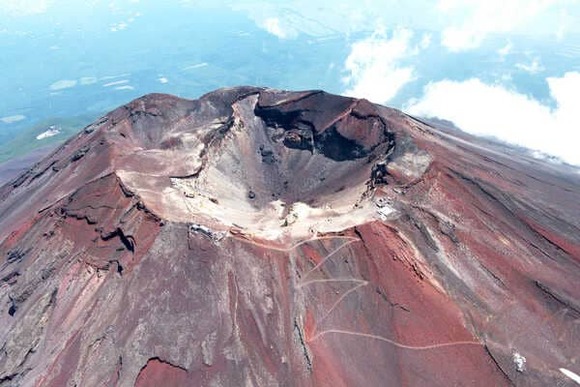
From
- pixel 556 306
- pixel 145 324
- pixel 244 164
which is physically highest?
pixel 556 306

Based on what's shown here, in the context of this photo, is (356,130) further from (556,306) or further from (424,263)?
(556,306)

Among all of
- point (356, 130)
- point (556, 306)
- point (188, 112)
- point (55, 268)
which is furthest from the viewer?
point (188, 112)

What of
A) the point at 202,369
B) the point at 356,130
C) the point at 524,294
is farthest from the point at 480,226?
the point at 202,369

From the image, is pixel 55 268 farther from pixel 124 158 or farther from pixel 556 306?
pixel 556 306

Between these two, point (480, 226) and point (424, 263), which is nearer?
point (424, 263)

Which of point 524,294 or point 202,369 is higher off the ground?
point 524,294

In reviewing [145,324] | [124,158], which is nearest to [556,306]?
[145,324]

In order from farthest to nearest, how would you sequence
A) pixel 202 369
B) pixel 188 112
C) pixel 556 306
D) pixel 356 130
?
pixel 188 112, pixel 356 130, pixel 556 306, pixel 202 369
